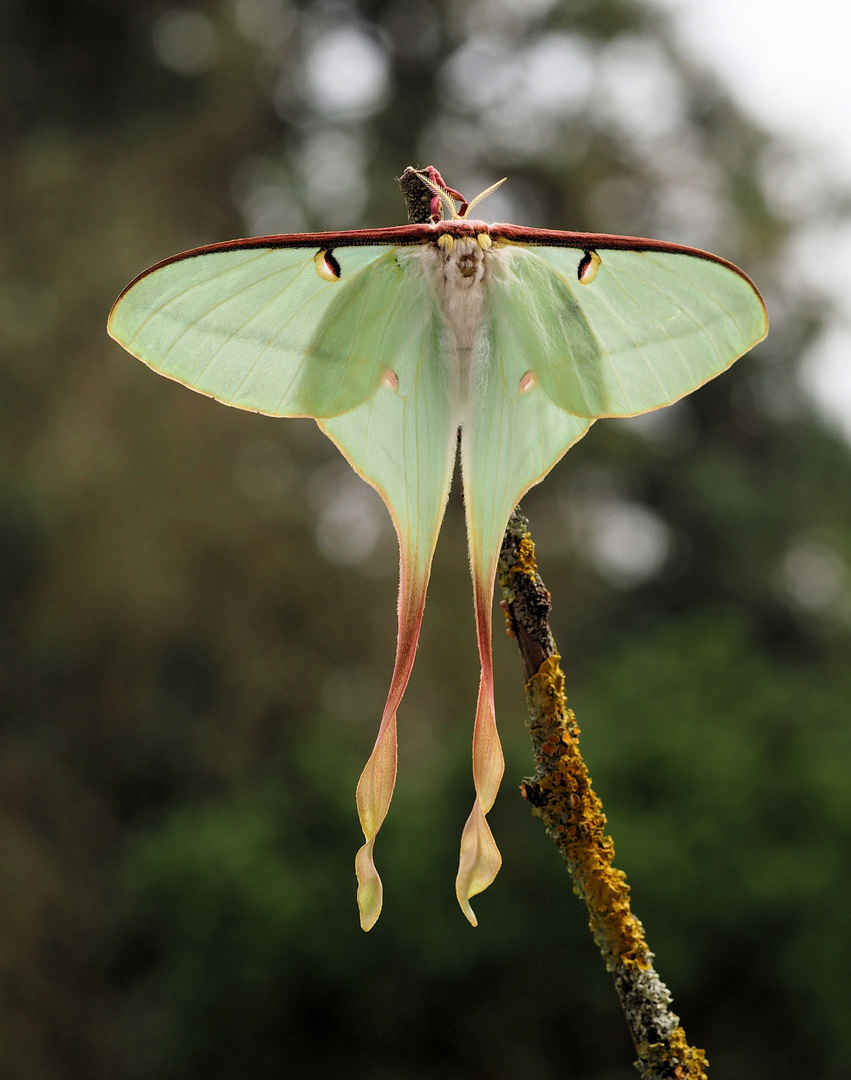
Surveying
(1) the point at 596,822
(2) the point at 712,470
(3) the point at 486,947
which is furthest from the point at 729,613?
(1) the point at 596,822

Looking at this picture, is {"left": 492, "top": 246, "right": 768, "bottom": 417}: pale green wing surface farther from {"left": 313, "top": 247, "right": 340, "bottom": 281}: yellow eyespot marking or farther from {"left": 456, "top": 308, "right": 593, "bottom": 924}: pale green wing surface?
{"left": 313, "top": 247, "right": 340, "bottom": 281}: yellow eyespot marking

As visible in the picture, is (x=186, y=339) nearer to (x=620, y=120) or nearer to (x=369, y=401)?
(x=369, y=401)

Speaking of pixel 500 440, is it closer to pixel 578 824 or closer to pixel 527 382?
pixel 527 382

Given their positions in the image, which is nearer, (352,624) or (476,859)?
(476,859)

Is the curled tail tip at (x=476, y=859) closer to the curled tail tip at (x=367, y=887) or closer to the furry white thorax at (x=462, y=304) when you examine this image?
the curled tail tip at (x=367, y=887)

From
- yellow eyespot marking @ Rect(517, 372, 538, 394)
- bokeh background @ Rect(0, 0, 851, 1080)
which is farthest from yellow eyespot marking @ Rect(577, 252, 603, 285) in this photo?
bokeh background @ Rect(0, 0, 851, 1080)

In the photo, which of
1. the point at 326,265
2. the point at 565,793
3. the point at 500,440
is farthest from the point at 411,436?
the point at 565,793

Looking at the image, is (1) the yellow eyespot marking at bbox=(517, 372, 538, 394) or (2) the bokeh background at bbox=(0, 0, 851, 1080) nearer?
(1) the yellow eyespot marking at bbox=(517, 372, 538, 394)

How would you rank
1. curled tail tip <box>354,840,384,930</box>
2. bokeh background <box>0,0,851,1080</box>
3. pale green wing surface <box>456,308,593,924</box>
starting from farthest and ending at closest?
bokeh background <box>0,0,851,1080</box>
pale green wing surface <box>456,308,593,924</box>
curled tail tip <box>354,840,384,930</box>

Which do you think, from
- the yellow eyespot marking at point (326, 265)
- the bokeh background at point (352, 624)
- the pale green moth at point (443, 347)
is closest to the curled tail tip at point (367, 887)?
the pale green moth at point (443, 347)
